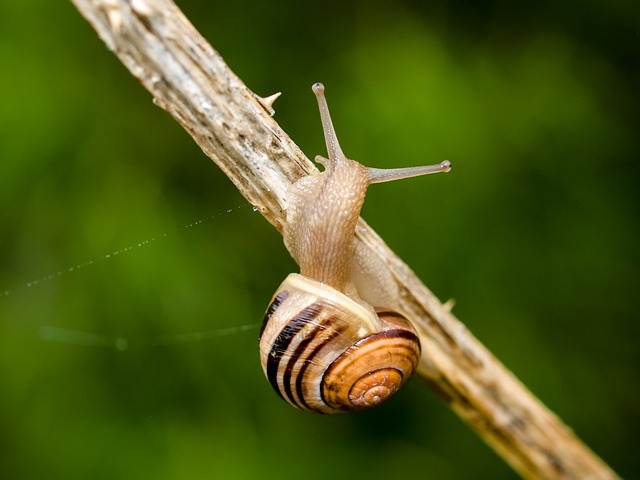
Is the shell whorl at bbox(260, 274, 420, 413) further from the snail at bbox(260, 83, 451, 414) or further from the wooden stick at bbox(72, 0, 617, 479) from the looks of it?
the wooden stick at bbox(72, 0, 617, 479)

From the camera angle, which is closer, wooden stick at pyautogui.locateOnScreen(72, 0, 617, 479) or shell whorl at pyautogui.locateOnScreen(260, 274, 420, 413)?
wooden stick at pyautogui.locateOnScreen(72, 0, 617, 479)

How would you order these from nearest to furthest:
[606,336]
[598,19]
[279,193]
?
1. [279,193]
2. [598,19]
3. [606,336]

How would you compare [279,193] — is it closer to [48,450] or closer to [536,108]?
[536,108]

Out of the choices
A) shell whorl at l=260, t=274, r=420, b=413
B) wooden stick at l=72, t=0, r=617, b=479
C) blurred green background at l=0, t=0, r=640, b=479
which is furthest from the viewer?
blurred green background at l=0, t=0, r=640, b=479

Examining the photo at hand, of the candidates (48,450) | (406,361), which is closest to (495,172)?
(406,361)

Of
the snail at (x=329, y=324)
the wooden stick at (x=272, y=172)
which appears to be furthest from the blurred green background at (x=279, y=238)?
the snail at (x=329, y=324)

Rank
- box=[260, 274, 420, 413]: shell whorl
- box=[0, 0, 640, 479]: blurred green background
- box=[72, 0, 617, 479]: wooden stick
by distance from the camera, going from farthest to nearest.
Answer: box=[0, 0, 640, 479]: blurred green background, box=[260, 274, 420, 413]: shell whorl, box=[72, 0, 617, 479]: wooden stick

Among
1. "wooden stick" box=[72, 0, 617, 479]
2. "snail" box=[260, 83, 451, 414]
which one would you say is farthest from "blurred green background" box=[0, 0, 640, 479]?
"snail" box=[260, 83, 451, 414]

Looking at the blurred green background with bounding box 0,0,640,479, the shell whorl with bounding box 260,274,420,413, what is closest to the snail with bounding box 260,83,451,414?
the shell whorl with bounding box 260,274,420,413
